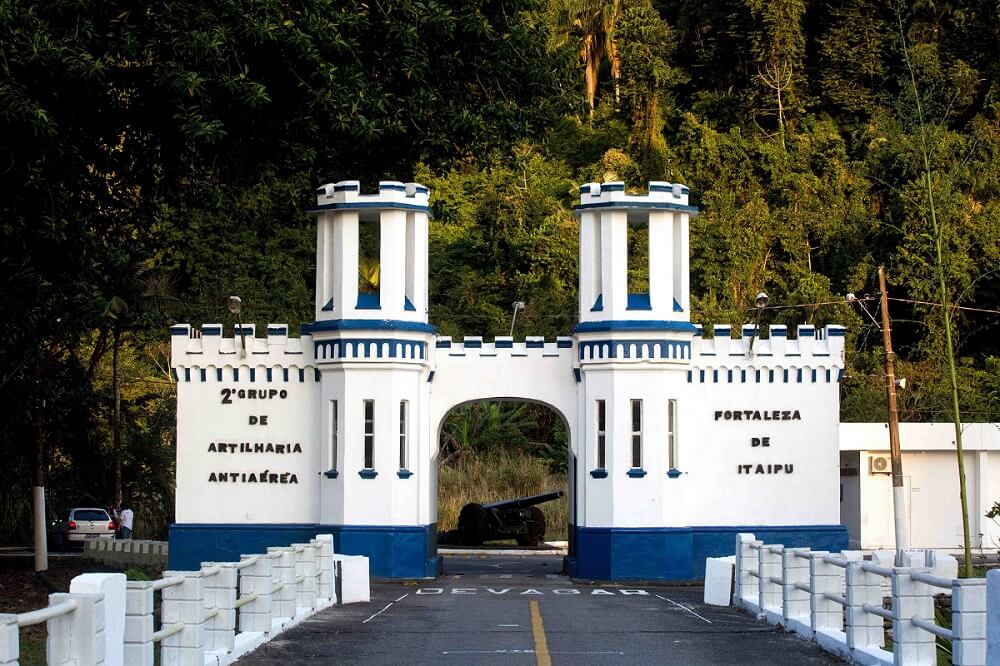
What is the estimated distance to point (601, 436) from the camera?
32.3 meters

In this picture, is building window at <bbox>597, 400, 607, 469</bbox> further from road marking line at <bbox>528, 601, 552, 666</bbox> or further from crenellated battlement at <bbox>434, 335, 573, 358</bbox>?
road marking line at <bbox>528, 601, 552, 666</bbox>

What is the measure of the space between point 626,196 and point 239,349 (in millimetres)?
8633

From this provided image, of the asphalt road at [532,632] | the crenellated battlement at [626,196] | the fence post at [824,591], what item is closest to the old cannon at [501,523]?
the crenellated battlement at [626,196]

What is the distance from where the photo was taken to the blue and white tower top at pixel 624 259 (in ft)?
106

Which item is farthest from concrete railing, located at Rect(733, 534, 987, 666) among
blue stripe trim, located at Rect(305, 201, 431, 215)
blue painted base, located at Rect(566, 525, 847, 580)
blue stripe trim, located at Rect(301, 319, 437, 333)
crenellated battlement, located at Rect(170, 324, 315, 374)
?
crenellated battlement, located at Rect(170, 324, 315, 374)

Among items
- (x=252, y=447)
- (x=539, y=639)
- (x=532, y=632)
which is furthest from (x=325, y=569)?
(x=252, y=447)

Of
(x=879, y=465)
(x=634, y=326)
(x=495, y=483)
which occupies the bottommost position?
(x=495, y=483)

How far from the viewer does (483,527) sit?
44656 millimetres

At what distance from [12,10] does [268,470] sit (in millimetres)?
12834

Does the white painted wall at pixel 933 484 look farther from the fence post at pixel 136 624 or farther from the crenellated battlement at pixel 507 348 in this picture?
the fence post at pixel 136 624

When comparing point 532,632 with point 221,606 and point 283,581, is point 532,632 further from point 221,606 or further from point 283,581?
point 221,606

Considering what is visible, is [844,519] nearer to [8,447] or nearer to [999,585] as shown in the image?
[8,447]

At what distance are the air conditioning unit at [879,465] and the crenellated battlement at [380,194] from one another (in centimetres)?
1841

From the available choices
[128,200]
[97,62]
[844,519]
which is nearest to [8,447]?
[128,200]
